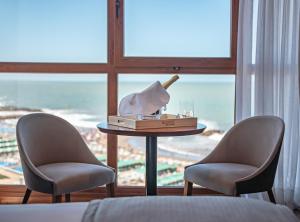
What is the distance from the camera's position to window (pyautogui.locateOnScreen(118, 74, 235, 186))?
3.38m

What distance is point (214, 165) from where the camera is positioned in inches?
110

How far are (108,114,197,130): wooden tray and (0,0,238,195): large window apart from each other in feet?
1.96

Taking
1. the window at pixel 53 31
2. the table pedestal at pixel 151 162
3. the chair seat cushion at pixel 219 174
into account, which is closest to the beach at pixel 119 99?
the window at pixel 53 31

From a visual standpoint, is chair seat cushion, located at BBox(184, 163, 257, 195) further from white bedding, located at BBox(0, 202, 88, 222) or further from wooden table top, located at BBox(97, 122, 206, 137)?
white bedding, located at BBox(0, 202, 88, 222)

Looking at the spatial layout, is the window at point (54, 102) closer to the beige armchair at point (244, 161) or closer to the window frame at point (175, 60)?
the window frame at point (175, 60)

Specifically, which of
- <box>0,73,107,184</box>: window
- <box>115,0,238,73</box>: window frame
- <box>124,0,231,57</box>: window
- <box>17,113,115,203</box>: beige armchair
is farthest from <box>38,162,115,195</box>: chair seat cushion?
<box>124,0,231,57</box>: window

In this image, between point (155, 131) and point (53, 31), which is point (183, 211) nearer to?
point (155, 131)

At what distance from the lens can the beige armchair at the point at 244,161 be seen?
2533mm

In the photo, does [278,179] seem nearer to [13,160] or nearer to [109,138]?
[109,138]

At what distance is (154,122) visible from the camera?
101 inches

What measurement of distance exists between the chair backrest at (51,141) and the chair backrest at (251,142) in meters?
0.97

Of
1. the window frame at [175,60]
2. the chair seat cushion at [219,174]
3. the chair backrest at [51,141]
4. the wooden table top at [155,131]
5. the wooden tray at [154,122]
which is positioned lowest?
the chair seat cushion at [219,174]

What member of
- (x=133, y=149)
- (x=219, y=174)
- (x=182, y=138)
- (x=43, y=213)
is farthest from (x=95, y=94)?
(x=43, y=213)

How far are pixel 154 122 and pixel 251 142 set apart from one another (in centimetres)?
80
